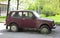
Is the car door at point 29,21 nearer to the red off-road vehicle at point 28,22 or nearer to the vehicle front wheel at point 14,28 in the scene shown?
the red off-road vehicle at point 28,22

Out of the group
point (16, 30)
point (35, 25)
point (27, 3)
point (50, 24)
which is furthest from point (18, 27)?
point (27, 3)

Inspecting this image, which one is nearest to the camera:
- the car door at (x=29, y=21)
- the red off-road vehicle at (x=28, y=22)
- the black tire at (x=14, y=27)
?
the red off-road vehicle at (x=28, y=22)

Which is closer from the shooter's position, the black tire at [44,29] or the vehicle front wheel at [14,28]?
the black tire at [44,29]

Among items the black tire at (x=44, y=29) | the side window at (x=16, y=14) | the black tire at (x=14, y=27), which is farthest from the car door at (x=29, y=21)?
the black tire at (x=14, y=27)

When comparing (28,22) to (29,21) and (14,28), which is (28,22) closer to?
(29,21)

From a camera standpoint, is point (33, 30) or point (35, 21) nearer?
point (35, 21)

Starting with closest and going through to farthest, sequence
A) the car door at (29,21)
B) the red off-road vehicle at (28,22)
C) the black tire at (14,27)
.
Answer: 1. the red off-road vehicle at (28,22)
2. the car door at (29,21)
3. the black tire at (14,27)

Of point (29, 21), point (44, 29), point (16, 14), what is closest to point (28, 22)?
point (29, 21)

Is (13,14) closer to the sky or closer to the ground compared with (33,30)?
closer to the sky

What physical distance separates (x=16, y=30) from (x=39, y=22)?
1.94m

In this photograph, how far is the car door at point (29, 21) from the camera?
14.8 metres

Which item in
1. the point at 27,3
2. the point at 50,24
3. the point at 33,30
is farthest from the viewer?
the point at 27,3

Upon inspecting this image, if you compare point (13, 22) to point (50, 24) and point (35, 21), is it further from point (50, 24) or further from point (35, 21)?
point (50, 24)

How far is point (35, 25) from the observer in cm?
1479
